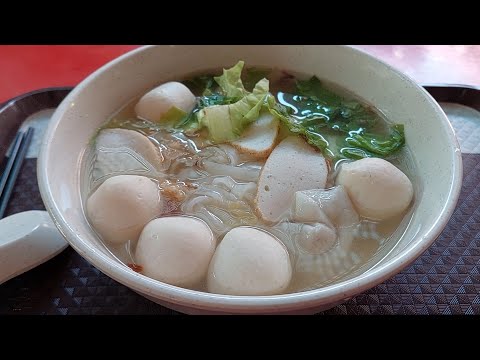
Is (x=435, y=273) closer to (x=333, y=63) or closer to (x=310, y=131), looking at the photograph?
(x=310, y=131)

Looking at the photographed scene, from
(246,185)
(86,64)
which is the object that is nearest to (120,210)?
(246,185)

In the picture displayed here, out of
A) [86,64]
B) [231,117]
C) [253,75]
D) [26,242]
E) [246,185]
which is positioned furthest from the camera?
[86,64]

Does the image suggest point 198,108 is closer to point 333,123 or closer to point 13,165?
point 333,123

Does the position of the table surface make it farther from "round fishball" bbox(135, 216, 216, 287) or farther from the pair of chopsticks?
"round fishball" bbox(135, 216, 216, 287)
